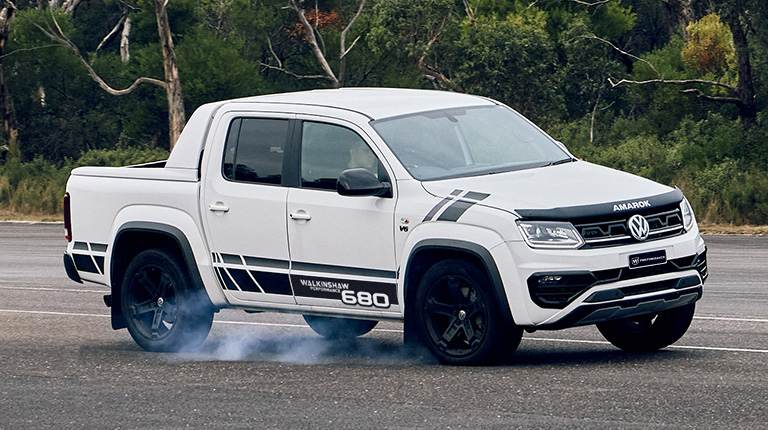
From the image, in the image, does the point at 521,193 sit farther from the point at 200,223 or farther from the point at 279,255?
the point at 200,223

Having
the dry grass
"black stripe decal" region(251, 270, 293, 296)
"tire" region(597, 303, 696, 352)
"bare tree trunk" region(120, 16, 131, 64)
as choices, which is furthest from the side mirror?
"bare tree trunk" region(120, 16, 131, 64)

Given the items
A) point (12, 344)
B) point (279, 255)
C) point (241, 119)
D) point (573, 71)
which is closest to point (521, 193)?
point (279, 255)

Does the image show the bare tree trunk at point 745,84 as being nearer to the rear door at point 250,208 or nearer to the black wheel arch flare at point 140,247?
the black wheel arch flare at point 140,247

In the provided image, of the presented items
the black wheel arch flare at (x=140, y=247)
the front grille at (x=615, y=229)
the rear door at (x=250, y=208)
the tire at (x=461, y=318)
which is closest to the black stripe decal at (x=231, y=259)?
the rear door at (x=250, y=208)

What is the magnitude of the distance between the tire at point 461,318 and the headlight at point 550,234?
0.44m

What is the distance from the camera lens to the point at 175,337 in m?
9.70

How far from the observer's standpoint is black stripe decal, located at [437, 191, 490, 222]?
25.9 ft

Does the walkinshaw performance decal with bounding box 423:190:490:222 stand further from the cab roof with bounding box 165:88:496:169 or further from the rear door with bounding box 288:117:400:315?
the cab roof with bounding box 165:88:496:169

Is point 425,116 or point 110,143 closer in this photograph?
point 425,116

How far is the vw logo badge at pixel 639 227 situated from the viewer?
778 centimetres

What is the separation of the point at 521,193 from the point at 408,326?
1208mm

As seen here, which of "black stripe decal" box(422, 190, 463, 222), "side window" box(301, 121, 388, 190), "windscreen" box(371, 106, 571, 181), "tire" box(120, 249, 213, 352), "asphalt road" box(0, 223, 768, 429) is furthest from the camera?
"tire" box(120, 249, 213, 352)

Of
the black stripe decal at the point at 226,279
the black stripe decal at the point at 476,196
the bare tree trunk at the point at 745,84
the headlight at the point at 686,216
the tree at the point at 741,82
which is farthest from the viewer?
the bare tree trunk at the point at 745,84

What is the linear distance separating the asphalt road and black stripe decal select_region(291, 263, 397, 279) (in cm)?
66
